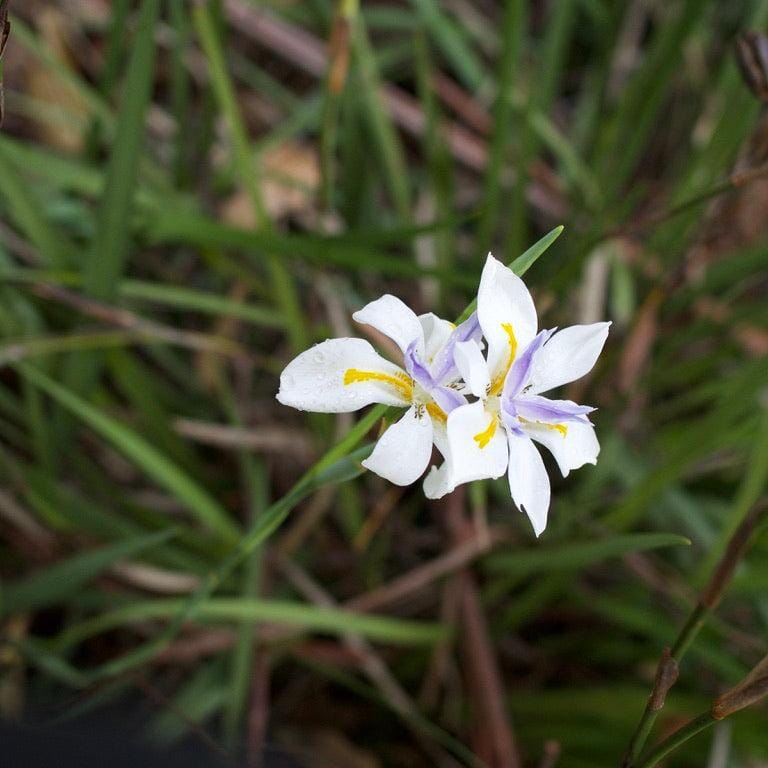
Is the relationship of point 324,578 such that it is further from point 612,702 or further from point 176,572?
point 612,702

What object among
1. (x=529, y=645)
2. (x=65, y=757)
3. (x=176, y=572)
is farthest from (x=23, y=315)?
(x=529, y=645)

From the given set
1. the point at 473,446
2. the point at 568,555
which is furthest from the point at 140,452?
the point at 473,446

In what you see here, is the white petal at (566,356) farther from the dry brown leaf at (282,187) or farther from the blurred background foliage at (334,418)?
the dry brown leaf at (282,187)

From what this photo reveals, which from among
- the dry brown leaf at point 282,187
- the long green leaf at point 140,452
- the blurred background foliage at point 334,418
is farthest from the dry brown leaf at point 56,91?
the long green leaf at point 140,452

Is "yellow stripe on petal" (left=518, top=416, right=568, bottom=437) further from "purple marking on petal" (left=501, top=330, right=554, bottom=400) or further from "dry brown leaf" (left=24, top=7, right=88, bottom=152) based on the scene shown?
"dry brown leaf" (left=24, top=7, right=88, bottom=152)

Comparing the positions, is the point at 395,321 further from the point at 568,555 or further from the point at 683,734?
the point at 568,555

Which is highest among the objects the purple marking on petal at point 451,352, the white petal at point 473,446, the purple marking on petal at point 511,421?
the purple marking on petal at point 451,352

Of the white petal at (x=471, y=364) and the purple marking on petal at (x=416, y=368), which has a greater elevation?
the purple marking on petal at (x=416, y=368)

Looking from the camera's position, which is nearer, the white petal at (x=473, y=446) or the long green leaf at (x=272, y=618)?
the white petal at (x=473, y=446)
